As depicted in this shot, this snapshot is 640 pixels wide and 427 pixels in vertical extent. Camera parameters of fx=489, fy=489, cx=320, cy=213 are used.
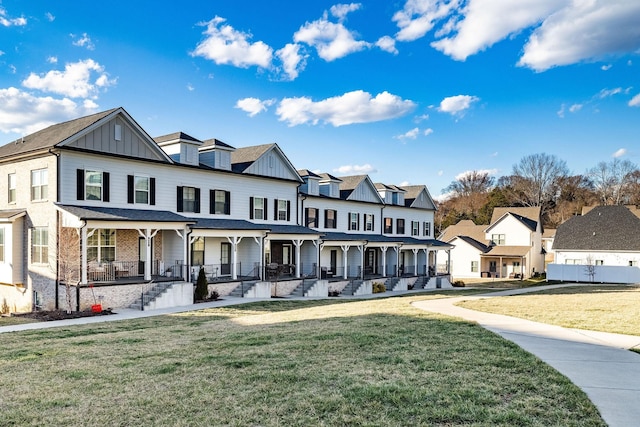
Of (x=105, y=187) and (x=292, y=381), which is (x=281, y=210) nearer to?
(x=105, y=187)

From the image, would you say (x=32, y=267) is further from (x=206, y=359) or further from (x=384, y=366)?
(x=384, y=366)

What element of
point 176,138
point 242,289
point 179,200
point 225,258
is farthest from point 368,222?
point 176,138

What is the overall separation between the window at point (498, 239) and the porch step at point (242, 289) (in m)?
35.0

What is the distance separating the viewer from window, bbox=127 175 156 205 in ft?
73.6

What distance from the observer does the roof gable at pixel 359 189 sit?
36562 mm

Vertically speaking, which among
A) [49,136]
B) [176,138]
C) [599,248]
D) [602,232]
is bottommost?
[599,248]

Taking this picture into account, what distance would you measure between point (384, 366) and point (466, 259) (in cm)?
4496

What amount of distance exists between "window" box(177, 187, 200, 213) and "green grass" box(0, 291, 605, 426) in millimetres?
12947

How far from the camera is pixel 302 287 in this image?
27234mm

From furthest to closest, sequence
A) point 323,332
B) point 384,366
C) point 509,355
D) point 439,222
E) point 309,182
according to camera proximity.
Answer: point 439,222 < point 309,182 < point 323,332 < point 509,355 < point 384,366

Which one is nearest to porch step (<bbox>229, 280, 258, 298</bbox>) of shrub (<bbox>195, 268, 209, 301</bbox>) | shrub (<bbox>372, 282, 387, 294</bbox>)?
shrub (<bbox>195, 268, 209, 301</bbox>)

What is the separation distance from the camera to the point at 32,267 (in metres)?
21.3

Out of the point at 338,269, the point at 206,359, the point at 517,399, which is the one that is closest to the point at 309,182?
the point at 338,269

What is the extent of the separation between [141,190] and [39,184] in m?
4.16
